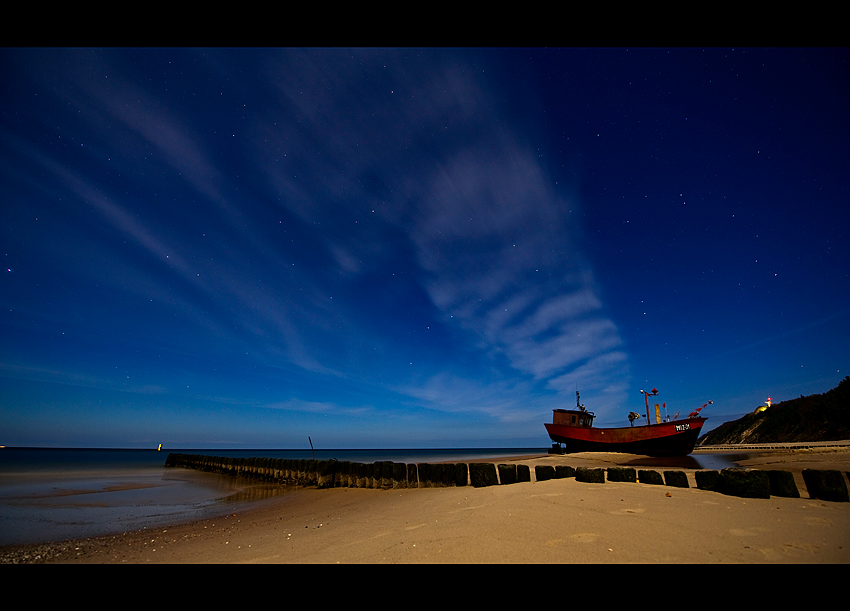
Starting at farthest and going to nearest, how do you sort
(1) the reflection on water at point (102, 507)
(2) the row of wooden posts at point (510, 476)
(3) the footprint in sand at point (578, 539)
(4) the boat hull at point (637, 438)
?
(4) the boat hull at point (637, 438) → (1) the reflection on water at point (102, 507) → (2) the row of wooden posts at point (510, 476) → (3) the footprint in sand at point (578, 539)

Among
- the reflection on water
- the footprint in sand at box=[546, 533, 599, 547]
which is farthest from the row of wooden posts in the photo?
the footprint in sand at box=[546, 533, 599, 547]

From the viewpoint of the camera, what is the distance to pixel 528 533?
4.95m

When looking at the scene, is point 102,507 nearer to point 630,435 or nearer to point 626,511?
point 626,511

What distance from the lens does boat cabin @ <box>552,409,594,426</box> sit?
1371 inches

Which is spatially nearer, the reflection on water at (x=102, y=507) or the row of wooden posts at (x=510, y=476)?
the row of wooden posts at (x=510, y=476)

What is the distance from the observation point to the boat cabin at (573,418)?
34.8 metres

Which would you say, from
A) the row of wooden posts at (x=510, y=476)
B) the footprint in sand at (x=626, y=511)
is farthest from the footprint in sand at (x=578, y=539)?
the row of wooden posts at (x=510, y=476)

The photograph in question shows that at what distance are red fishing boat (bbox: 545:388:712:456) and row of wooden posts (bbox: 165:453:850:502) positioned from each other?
73.4 ft

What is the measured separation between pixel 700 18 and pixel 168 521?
14401 millimetres

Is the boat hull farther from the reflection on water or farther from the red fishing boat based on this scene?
the reflection on water

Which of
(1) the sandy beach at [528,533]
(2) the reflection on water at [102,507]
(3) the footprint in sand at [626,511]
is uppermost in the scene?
(3) the footprint in sand at [626,511]

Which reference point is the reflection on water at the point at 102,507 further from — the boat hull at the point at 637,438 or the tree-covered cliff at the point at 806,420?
the tree-covered cliff at the point at 806,420

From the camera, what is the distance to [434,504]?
8.13 metres

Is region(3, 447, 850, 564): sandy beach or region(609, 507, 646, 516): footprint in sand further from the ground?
region(609, 507, 646, 516): footprint in sand
